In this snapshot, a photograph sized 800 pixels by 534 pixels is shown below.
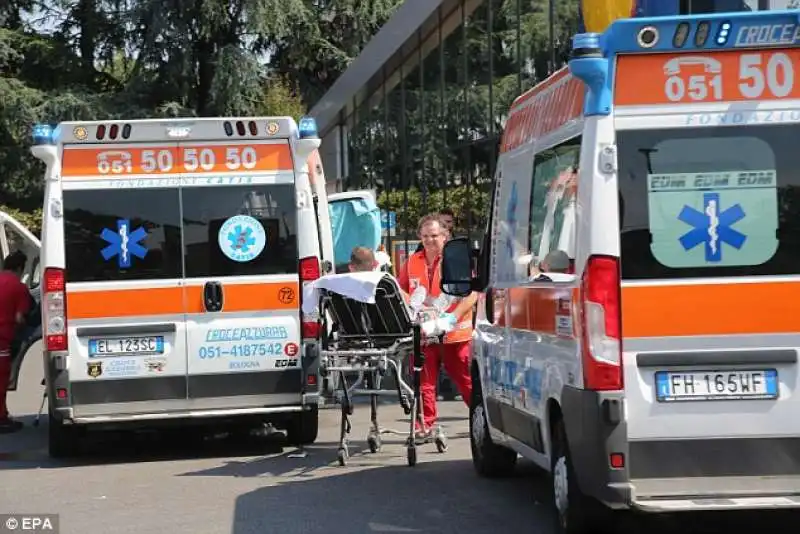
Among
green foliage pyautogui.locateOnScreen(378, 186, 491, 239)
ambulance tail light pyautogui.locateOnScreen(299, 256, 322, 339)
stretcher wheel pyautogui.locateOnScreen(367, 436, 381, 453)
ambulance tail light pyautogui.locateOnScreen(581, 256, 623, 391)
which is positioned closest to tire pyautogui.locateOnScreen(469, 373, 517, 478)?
stretcher wheel pyautogui.locateOnScreen(367, 436, 381, 453)

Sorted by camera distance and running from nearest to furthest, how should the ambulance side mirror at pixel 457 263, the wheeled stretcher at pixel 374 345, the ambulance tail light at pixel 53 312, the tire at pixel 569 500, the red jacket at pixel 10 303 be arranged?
the tire at pixel 569 500 < the ambulance side mirror at pixel 457 263 < the wheeled stretcher at pixel 374 345 < the ambulance tail light at pixel 53 312 < the red jacket at pixel 10 303

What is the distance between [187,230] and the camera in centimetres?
1111

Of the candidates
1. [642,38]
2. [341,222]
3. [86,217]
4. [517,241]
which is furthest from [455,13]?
[642,38]

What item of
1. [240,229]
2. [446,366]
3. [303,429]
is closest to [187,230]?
[240,229]

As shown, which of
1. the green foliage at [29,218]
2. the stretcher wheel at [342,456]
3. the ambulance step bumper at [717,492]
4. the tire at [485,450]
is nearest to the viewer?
the ambulance step bumper at [717,492]

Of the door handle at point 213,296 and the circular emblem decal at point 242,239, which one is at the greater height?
the circular emblem decal at point 242,239

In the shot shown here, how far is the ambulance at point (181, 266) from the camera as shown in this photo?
429 inches

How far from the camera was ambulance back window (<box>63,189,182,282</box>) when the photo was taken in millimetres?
10930

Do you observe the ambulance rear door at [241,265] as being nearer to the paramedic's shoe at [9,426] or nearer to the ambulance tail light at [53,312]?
the ambulance tail light at [53,312]

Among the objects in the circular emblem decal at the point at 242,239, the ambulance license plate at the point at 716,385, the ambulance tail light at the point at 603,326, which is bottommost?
the ambulance license plate at the point at 716,385

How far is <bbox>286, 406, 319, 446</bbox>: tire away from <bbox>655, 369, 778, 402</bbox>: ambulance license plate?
17.9 ft

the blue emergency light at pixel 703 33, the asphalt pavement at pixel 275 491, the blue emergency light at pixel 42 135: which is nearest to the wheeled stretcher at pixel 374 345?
the asphalt pavement at pixel 275 491

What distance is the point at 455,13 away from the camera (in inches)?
832

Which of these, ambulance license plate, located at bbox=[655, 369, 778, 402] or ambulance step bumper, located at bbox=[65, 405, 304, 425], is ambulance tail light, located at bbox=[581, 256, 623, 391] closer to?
ambulance license plate, located at bbox=[655, 369, 778, 402]
